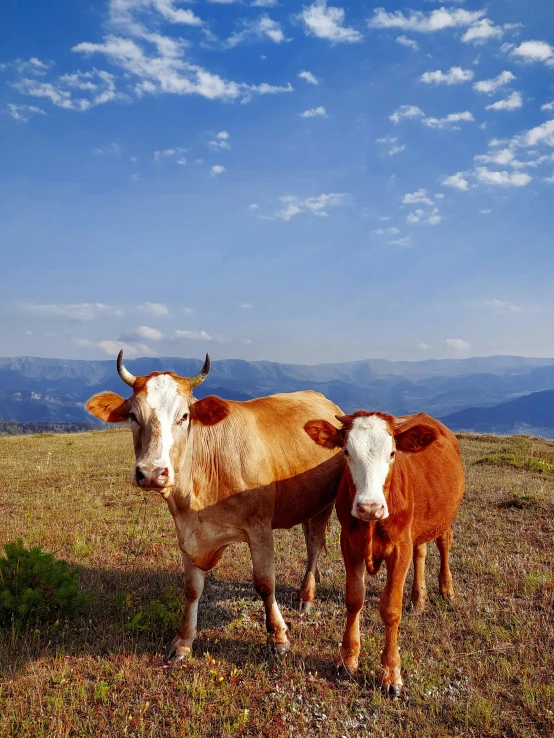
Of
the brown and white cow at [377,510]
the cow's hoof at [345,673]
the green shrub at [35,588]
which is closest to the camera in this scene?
the brown and white cow at [377,510]

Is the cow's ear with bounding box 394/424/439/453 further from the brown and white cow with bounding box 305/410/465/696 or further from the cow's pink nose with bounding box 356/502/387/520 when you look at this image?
the cow's pink nose with bounding box 356/502/387/520

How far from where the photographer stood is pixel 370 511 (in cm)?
431

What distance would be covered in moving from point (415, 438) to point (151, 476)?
2.73m

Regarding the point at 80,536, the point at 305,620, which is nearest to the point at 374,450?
the point at 305,620

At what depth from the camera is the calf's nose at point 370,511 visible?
4312mm

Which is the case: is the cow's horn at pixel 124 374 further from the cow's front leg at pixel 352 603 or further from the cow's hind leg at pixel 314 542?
the cow's hind leg at pixel 314 542

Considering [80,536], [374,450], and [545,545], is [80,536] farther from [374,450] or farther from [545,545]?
[545,545]

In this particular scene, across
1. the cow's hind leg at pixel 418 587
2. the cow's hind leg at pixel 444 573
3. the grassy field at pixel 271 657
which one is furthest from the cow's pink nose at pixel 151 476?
the cow's hind leg at pixel 444 573

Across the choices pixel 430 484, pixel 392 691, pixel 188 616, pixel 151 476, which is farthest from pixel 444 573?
pixel 151 476

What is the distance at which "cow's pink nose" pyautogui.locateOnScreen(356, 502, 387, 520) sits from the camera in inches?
170

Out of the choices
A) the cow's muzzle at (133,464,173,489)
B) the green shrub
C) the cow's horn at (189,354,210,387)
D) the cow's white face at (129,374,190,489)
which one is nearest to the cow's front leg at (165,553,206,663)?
the green shrub

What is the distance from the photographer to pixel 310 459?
6.50 metres

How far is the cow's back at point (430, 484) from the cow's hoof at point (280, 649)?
6.33ft

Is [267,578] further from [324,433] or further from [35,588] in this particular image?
[35,588]
